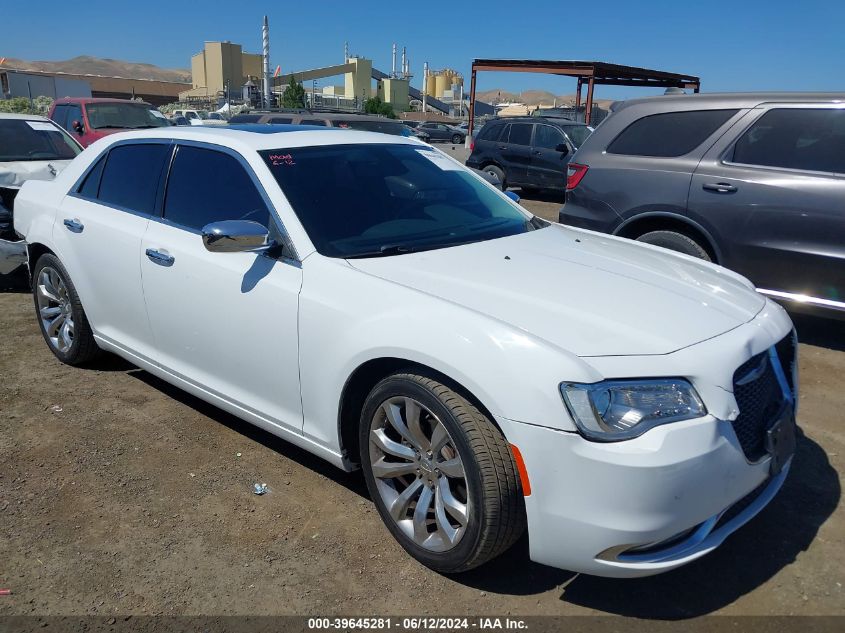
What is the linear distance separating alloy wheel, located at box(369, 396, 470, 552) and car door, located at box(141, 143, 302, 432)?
1.66ft

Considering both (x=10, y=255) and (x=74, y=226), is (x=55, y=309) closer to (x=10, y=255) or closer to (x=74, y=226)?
(x=74, y=226)

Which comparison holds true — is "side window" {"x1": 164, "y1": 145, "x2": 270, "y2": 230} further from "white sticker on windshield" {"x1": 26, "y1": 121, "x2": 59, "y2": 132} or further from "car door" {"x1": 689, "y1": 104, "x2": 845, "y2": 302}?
"white sticker on windshield" {"x1": 26, "y1": 121, "x2": 59, "y2": 132}

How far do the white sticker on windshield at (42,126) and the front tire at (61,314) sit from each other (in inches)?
173

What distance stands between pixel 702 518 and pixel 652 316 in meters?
0.74

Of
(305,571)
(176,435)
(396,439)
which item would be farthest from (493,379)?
(176,435)

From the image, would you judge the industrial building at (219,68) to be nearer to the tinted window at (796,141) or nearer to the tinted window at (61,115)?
the tinted window at (61,115)

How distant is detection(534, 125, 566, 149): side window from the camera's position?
Result: 14234 mm

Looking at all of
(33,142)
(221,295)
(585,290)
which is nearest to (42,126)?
(33,142)

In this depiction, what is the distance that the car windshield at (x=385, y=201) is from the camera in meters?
3.21

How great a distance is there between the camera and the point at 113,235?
13.1 ft

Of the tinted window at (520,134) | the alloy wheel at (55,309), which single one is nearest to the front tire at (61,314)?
the alloy wheel at (55,309)

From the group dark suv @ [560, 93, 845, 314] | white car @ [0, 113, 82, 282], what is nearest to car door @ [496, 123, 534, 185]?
dark suv @ [560, 93, 845, 314]

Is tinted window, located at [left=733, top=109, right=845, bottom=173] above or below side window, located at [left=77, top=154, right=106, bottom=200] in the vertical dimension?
above

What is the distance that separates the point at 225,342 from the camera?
3.34 m
